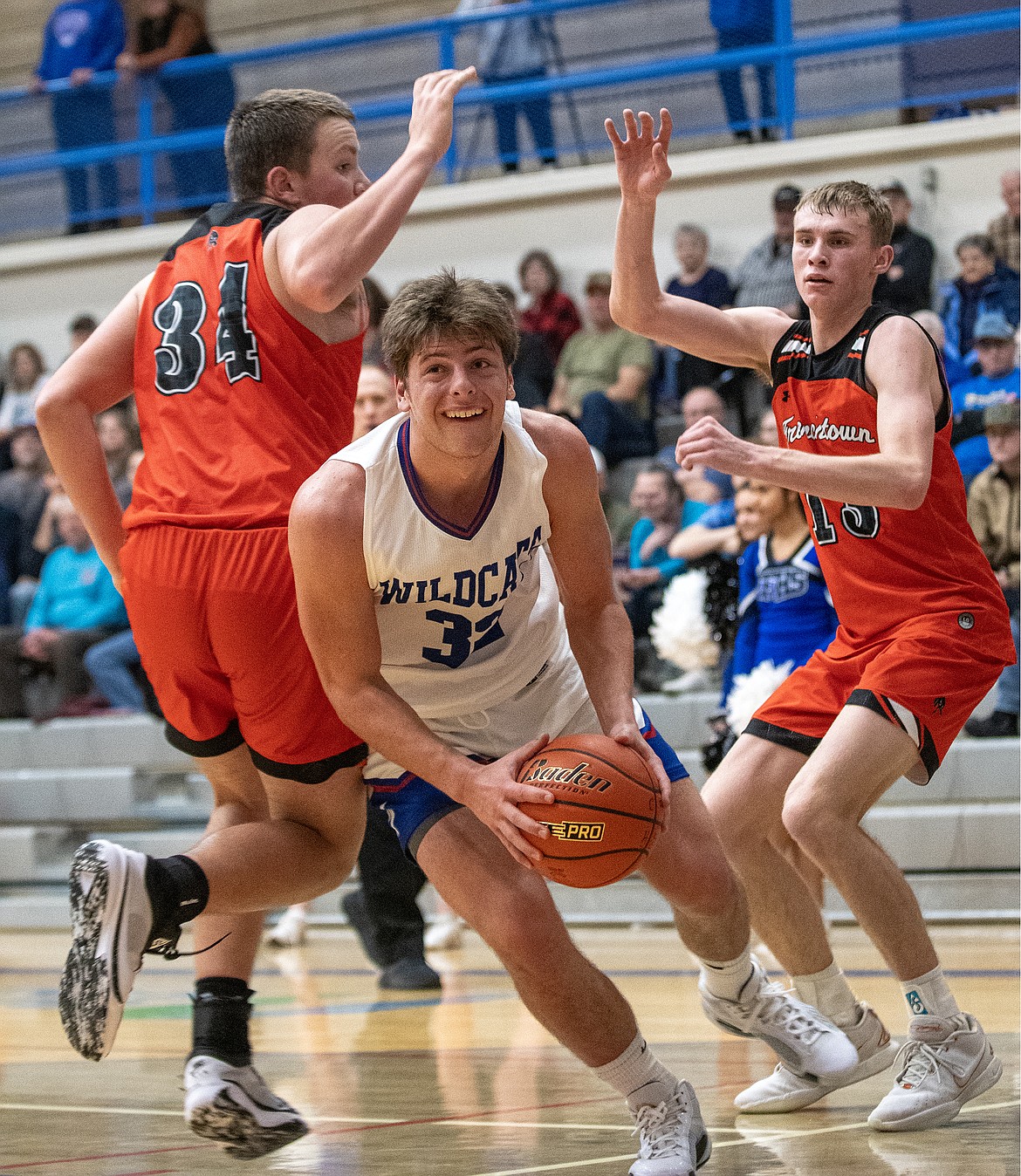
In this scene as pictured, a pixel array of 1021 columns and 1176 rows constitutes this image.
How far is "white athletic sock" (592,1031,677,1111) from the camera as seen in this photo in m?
Result: 3.28

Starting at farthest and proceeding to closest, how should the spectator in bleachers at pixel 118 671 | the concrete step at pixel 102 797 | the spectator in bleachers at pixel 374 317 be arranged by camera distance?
the spectator in bleachers at pixel 118 671 → the concrete step at pixel 102 797 → the spectator in bleachers at pixel 374 317

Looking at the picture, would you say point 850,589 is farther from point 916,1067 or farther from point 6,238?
point 6,238

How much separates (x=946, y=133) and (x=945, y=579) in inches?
291

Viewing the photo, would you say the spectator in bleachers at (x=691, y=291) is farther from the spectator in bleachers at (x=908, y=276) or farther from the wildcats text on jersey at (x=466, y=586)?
the wildcats text on jersey at (x=466, y=586)

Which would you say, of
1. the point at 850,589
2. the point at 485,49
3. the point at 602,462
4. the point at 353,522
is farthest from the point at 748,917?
the point at 485,49

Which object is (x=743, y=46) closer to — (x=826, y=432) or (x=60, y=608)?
(x=60, y=608)

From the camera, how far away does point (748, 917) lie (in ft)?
12.3

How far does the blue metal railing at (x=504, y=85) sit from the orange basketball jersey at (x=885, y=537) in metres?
7.39

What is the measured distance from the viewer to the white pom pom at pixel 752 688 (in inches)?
247

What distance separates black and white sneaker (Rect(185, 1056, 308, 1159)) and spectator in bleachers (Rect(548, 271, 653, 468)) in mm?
6747

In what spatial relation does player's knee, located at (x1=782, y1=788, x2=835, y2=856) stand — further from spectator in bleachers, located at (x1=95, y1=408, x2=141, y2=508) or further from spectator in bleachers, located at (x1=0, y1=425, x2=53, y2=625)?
spectator in bleachers, located at (x1=0, y1=425, x2=53, y2=625)

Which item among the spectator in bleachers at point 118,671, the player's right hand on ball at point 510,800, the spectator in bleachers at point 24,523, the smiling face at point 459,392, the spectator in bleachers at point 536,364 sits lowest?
the spectator in bleachers at point 118,671

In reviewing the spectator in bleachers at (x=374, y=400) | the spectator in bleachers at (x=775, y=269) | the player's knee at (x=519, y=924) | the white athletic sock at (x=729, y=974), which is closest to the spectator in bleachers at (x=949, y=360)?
the spectator in bleachers at (x=775, y=269)

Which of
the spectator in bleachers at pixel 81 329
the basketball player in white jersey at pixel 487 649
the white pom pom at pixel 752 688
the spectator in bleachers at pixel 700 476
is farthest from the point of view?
the spectator in bleachers at pixel 81 329
